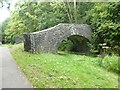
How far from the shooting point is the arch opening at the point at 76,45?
58.1 feet

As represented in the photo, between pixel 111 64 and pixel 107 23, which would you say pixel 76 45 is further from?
pixel 111 64

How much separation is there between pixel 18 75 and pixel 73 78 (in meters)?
1.72

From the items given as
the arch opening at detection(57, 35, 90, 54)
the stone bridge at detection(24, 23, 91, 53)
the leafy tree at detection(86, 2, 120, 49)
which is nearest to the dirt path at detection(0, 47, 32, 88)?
the stone bridge at detection(24, 23, 91, 53)

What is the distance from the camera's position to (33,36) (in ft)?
47.7

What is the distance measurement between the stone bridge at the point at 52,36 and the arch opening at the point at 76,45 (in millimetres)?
228

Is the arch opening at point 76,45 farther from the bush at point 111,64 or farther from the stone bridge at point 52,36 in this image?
the bush at point 111,64

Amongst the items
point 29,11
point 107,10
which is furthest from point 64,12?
point 107,10

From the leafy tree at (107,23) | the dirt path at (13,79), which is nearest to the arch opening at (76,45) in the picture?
the leafy tree at (107,23)

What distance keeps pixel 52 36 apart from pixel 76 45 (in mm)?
4122

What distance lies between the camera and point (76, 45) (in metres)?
19.3

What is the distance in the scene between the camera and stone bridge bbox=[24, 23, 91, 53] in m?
→ 14.7

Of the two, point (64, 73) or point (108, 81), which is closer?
point (108, 81)

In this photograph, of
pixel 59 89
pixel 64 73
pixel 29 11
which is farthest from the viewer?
pixel 29 11

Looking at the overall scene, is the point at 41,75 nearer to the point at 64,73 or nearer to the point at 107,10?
the point at 64,73
